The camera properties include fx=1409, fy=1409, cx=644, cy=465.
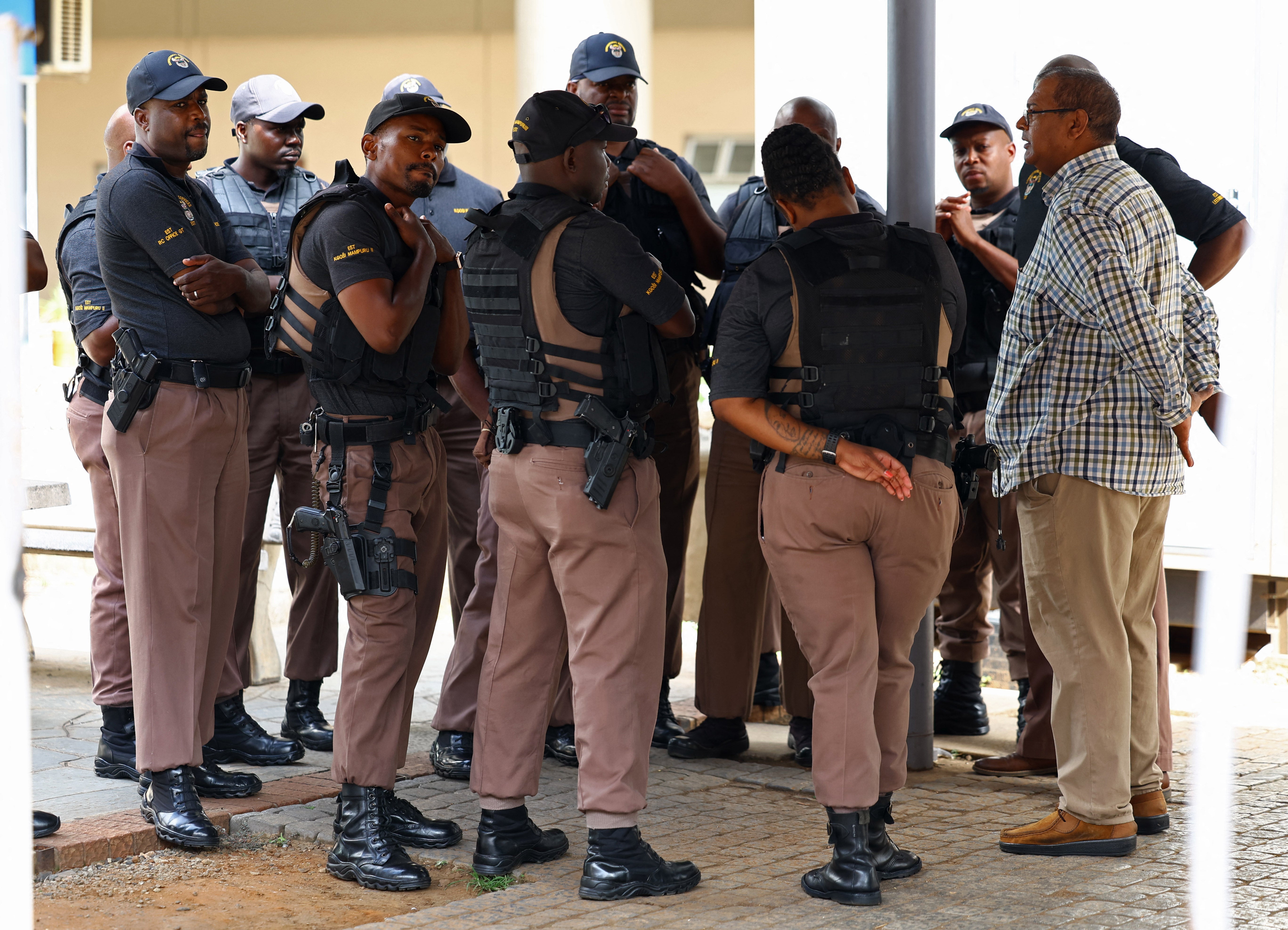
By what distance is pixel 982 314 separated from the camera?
16.9 feet

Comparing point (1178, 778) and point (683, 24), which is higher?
point (683, 24)

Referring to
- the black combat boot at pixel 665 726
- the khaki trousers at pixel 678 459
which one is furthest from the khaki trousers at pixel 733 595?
the black combat boot at pixel 665 726

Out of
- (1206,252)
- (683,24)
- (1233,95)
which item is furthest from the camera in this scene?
(683,24)

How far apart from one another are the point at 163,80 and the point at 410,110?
0.88 meters

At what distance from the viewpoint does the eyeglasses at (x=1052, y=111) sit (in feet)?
12.9

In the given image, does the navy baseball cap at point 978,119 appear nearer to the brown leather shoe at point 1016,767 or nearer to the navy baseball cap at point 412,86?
the navy baseball cap at point 412,86

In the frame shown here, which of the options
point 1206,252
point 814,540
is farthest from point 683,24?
point 814,540

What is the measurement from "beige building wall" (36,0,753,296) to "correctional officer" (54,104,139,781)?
8.81 m

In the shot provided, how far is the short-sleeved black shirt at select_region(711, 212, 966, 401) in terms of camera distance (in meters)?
3.74

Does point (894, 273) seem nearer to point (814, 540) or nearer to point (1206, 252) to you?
point (814, 540)

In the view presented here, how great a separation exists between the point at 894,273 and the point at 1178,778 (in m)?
2.30

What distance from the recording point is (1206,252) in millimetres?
4363

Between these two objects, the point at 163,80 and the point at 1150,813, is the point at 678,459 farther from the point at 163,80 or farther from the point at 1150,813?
the point at 163,80

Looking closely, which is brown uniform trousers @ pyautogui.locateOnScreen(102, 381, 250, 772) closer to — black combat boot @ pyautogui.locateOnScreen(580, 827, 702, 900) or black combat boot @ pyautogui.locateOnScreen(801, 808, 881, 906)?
black combat boot @ pyautogui.locateOnScreen(580, 827, 702, 900)
